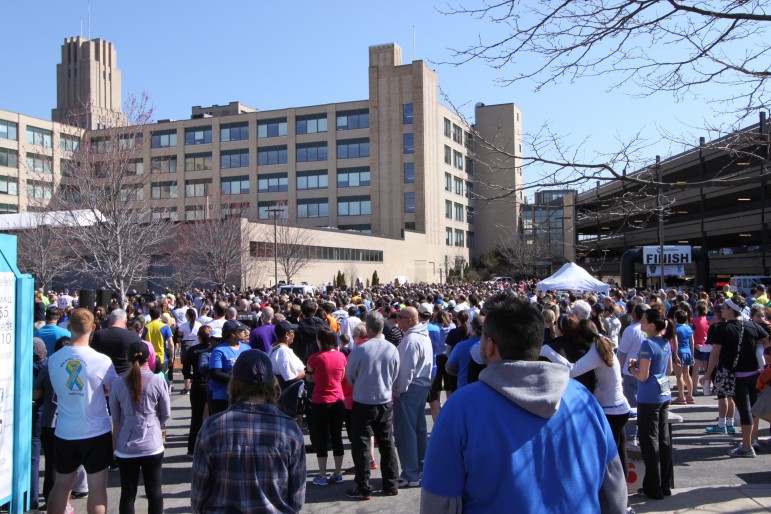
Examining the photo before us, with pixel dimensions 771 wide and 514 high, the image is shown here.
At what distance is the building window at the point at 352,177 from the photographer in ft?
234

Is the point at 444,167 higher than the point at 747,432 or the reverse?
higher

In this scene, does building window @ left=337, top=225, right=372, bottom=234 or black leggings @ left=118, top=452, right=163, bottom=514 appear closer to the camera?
black leggings @ left=118, top=452, right=163, bottom=514

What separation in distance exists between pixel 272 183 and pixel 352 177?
8.96 metres

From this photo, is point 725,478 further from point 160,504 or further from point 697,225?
point 697,225

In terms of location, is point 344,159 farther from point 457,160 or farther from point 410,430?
point 410,430

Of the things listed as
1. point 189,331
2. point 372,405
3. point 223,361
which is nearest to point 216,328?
point 223,361

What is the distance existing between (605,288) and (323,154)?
50.9 meters

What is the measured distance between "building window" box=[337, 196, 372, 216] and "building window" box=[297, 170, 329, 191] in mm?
2545

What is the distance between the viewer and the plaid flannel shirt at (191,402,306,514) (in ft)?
10.9

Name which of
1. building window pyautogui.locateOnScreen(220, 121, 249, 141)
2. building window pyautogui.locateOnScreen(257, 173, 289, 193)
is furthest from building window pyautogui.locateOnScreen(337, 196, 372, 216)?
building window pyautogui.locateOnScreen(220, 121, 249, 141)

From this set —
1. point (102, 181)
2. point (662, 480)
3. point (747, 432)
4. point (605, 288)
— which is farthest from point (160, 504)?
point (605, 288)

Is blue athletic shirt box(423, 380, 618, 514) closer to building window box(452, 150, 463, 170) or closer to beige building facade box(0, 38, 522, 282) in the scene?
beige building facade box(0, 38, 522, 282)

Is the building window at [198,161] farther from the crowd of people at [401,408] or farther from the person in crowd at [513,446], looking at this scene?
the person in crowd at [513,446]

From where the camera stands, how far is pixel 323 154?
233ft
